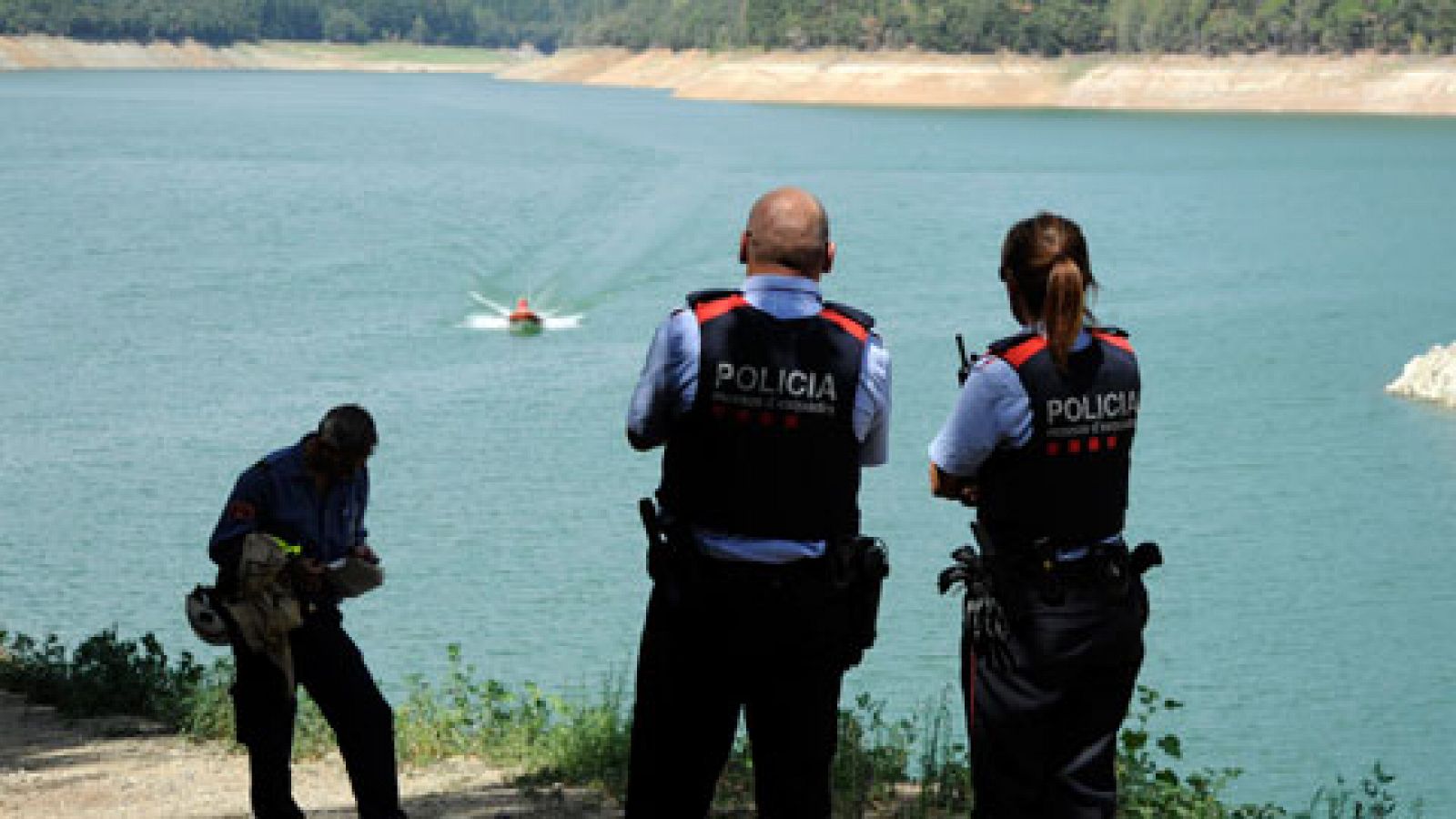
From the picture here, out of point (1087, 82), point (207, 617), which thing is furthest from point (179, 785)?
point (1087, 82)

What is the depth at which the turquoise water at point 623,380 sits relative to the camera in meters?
17.1

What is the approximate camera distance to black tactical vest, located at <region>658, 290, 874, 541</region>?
4.59 meters

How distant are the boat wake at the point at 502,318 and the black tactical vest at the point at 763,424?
3216cm

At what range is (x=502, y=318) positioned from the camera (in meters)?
37.6

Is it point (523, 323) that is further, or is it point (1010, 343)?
point (523, 323)

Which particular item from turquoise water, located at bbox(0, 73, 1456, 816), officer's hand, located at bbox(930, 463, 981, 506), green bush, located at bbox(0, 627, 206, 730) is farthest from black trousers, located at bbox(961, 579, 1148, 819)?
turquoise water, located at bbox(0, 73, 1456, 816)

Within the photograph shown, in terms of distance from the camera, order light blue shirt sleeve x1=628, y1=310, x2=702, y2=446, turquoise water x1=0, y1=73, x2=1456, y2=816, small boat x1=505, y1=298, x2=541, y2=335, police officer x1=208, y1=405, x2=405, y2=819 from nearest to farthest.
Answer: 1. light blue shirt sleeve x1=628, y1=310, x2=702, y2=446
2. police officer x1=208, y1=405, x2=405, y2=819
3. turquoise water x1=0, y1=73, x2=1456, y2=816
4. small boat x1=505, y1=298, x2=541, y2=335

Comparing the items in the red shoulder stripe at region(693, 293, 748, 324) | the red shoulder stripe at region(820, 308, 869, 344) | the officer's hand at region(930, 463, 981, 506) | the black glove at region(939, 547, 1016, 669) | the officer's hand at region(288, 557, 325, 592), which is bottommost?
the officer's hand at region(288, 557, 325, 592)

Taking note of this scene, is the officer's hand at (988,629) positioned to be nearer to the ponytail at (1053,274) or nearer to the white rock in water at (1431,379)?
the ponytail at (1053,274)

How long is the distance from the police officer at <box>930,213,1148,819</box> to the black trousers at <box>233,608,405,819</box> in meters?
2.03

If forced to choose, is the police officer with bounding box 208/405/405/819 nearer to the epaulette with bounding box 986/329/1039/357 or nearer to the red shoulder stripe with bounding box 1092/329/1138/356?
the epaulette with bounding box 986/329/1039/357

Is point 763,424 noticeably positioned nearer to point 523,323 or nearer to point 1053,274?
point 1053,274

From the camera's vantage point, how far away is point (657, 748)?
4.79 m

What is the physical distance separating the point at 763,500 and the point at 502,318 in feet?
109
